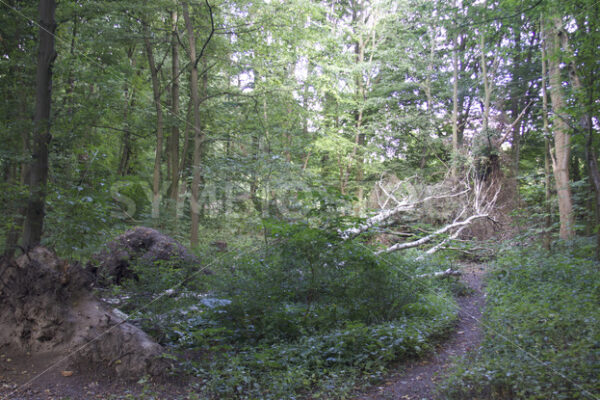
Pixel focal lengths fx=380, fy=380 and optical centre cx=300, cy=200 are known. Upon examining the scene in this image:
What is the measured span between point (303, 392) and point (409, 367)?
149 cm

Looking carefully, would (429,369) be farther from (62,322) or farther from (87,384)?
(62,322)

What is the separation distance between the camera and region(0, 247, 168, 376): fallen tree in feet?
13.2

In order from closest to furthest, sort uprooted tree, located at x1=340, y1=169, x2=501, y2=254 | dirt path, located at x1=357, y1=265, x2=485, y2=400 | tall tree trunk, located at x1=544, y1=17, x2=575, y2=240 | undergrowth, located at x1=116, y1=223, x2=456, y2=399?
1. dirt path, located at x1=357, y1=265, x2=485, y2=400
2. undergrowth, located at x1=116, y1=223, x2=456, y2=399
3. tall tree trunk, located at x1=544, y1=17, x2=575, y2=240
4. uprooted tree, located at x1=340, y1=169, x2=501, y2=254

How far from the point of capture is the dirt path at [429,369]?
12.4ft

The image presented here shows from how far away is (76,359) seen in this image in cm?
398

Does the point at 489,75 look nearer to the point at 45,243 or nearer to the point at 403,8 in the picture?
the point at 403,8

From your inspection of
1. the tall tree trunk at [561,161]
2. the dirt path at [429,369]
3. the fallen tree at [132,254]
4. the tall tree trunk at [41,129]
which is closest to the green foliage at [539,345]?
the dirt path at [429,369]

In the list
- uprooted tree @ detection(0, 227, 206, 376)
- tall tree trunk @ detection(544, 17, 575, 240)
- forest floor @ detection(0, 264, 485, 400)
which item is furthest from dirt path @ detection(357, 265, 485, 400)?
tall tree trunk @ detection(544, 17, 575, 240)

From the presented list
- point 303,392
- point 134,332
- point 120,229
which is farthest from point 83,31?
point 303,392

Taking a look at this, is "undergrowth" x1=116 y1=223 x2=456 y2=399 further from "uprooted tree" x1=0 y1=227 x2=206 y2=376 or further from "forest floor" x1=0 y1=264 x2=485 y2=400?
"uprooted tree" x1=0 y1=227 x2=206 y2=376

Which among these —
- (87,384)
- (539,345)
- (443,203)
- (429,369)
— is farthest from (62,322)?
(443,203)

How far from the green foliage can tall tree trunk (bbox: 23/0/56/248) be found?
17.5 ft

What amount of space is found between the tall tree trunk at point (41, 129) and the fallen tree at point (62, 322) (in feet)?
2.49

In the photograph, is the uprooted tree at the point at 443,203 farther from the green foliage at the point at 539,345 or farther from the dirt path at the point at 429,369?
the dirt path at the point at 429,369
